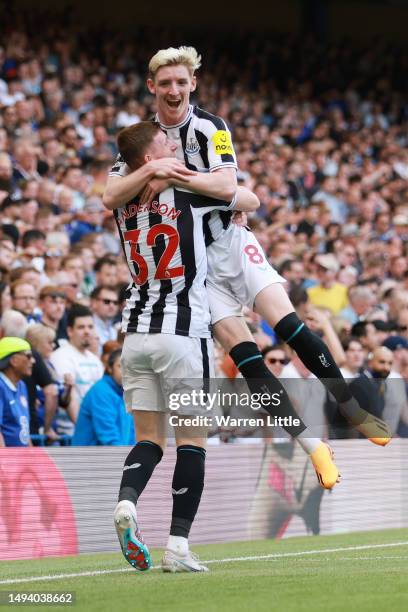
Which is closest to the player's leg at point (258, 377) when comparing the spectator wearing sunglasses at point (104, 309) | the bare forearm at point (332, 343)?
the spectator wearing sunglasses at point (104, 309)

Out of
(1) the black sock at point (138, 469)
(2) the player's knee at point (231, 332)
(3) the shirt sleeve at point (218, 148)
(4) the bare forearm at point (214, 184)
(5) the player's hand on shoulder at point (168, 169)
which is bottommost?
A: (1) the black sock at point (138, 469)

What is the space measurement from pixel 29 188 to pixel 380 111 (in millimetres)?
16343

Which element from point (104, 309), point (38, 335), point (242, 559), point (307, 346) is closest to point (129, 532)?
point (307, 346)

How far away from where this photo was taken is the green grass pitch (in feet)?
17.0

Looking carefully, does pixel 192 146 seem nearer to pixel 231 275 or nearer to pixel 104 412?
pixel 231 275

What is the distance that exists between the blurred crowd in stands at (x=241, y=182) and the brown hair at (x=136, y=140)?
1.33 m

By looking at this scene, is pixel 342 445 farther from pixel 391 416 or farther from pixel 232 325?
pixel 232 325

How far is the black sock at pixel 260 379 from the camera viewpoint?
6.91 meters

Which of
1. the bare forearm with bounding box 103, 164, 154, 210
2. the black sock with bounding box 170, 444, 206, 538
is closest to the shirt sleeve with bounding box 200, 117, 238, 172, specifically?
the bare forearm with bounding box 103, 164, 154, 210

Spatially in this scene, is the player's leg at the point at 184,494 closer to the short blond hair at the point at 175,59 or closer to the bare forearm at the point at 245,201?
the bare forearm at the point at 245,201

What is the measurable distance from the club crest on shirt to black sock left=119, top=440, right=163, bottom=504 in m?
1.51

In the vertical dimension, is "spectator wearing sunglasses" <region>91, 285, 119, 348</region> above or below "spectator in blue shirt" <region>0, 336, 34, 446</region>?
above

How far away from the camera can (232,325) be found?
6.96 m

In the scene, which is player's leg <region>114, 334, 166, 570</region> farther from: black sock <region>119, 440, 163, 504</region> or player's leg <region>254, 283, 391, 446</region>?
player's leg <region>254, 283, 391, 446</region>
